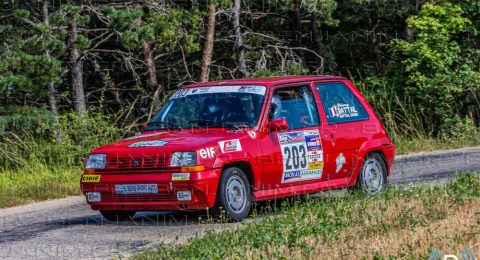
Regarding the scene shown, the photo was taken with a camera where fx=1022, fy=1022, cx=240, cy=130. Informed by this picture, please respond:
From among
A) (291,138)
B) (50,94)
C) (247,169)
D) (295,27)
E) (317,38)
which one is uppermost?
(295,27)

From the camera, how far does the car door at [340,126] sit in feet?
40.5

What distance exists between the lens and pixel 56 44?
23016 millimetres

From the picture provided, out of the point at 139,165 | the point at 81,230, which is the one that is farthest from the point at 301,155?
the point at 81,230

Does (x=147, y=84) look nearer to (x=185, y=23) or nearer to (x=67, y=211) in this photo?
(x=185, y=23)

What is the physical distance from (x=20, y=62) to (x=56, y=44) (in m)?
0.91

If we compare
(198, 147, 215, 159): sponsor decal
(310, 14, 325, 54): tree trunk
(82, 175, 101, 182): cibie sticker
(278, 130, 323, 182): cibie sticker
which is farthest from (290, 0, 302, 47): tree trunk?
(198, 147, 215, 159): sponsor decal

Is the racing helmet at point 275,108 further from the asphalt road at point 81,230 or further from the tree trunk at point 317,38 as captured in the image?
the tree trunk at point 317,38

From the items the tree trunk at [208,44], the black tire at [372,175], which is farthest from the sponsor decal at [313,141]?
the tree trunk at [208,44]

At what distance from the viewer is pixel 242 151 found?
11203mm

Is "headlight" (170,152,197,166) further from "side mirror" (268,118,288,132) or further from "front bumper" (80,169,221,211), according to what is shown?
"side mirror" (268,118,288,132)

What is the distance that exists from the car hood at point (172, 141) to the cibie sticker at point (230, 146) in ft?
0.21

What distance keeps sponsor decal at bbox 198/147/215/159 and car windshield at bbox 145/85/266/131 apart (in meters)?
0.82

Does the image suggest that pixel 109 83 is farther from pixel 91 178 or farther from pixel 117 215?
pixel 91 178

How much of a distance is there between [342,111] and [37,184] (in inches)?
220
